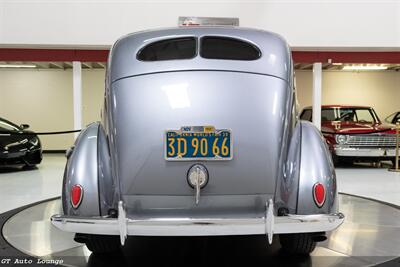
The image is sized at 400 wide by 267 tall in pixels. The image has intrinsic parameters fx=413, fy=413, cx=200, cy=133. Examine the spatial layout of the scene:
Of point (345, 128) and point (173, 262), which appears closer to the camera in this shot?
point (173, 262)

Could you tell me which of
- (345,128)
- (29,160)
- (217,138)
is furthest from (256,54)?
(29,160)

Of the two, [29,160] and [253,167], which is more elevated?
[253,167]

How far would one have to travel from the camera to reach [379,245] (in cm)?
339

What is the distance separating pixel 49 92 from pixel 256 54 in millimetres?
12906

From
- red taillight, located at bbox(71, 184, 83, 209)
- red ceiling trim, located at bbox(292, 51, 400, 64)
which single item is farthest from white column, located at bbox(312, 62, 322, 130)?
red taillight, located at bbox(71, 184, 83, 209)

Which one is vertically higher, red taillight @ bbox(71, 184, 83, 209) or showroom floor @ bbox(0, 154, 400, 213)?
red taillight @ bbox(71, 184, 83, 209)

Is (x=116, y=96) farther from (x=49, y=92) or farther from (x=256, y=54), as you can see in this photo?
(x=49, y=92)

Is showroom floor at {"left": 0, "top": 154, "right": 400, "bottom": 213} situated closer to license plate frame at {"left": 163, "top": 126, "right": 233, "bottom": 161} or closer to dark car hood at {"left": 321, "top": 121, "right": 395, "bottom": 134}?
dark car hood at {"left": 321, "top": 121, "right": 395, "bottom": 134}

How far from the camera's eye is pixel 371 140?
28.7 ft

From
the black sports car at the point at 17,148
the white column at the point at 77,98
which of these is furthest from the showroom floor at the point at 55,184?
the white column at the point at 77,98

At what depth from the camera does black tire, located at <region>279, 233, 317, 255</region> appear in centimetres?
288

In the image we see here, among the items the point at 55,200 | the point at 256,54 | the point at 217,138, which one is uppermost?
the point at 256,54

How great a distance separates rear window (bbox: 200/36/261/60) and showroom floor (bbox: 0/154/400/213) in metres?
3.40

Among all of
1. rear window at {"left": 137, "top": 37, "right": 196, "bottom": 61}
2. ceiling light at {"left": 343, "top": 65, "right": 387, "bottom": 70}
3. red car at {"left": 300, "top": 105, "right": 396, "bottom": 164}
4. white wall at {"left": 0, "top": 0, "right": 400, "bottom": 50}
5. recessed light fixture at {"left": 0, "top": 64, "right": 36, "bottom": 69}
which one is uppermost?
white wall at {"left": 0, "top": 0, "right": 400, "bottom": 50}
